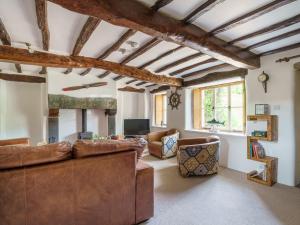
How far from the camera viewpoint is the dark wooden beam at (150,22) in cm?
181

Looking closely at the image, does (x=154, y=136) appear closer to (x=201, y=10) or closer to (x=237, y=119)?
(x=237, y=119)

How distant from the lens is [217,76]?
4.38m

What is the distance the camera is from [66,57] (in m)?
3.84

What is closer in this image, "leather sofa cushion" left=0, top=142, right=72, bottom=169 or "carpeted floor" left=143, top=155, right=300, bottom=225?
"leather sofa cushion" left=0, top=142, right=72, bottom=169

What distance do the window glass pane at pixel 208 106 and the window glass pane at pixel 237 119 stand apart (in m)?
0.60

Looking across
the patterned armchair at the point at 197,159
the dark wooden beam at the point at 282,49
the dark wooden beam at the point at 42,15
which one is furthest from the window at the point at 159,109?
the dark wooden beam at the point at 42,15

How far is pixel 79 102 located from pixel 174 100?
10.2 ft

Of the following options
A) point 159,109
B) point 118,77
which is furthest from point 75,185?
point 159,109

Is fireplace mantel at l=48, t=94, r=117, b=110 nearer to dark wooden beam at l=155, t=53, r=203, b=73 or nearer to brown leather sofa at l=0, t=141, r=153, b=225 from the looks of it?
dark wooden beam at l=155, t=53, r=203, b=73

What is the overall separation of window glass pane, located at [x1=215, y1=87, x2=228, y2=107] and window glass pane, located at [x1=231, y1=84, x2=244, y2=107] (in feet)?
0.59

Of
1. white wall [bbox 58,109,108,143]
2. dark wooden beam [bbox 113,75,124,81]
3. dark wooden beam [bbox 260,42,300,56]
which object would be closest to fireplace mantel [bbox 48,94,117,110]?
white wall [bbox 58,109,108,143]

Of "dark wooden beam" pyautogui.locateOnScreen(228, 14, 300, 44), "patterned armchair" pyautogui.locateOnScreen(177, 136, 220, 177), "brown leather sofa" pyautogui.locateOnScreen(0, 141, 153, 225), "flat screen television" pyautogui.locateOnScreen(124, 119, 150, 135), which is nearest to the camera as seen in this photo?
"brown leather sofa" pyautogui.locateOnScreen(0, 141, 153, 225)

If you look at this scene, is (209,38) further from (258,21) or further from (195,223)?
(195,223)

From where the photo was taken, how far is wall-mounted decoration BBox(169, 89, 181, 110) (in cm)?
563
